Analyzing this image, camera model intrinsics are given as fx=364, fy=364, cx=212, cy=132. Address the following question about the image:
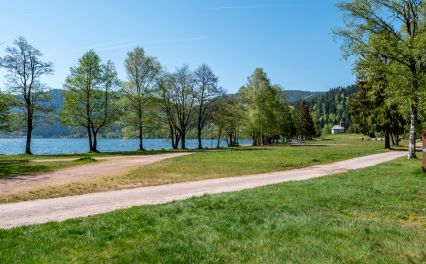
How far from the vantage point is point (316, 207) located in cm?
1144

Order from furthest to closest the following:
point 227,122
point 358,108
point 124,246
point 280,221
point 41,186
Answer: point 227,122 < point 358,108 < point 41,186 < point 280,221 < point 124,246

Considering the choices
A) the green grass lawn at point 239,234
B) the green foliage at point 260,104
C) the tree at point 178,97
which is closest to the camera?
the green grass lawn at point 239,234

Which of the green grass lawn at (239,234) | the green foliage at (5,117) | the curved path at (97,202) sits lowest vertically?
the curved path at (97,202)

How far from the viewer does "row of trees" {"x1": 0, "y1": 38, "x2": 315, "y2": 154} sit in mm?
44594

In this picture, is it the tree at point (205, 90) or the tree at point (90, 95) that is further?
the tree at point (205, 90)

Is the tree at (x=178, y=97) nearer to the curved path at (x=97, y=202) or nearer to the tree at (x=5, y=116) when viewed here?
the tree at (x=5, y=116)

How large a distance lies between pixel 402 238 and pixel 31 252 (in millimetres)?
7785

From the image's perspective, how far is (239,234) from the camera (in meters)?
8.41

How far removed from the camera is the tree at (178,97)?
6009 cm

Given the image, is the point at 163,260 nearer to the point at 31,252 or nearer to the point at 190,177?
the point at 31,252

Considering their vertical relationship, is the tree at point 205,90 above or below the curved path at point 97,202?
above

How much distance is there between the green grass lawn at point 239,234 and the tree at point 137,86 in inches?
1683

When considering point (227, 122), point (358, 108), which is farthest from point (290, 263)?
point (227, 122)

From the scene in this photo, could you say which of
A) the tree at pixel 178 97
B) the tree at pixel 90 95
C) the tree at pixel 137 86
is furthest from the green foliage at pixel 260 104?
the tree at pixel 90 95
